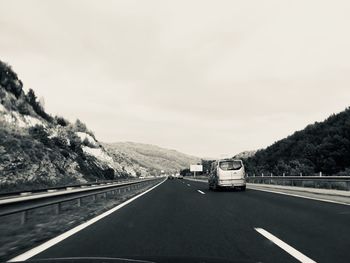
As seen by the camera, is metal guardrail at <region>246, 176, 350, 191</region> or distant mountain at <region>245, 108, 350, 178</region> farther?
distant mountain at <region>245, 108, 350, 178</region>

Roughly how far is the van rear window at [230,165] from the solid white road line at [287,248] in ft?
47.7

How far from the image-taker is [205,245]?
594cm

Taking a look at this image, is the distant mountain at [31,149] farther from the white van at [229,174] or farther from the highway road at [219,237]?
the highway road at [219,237]

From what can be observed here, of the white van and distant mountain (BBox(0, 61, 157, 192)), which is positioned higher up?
distant mountain (BBox(0, 61, 157, 192))

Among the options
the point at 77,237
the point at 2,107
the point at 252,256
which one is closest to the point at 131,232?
the point at 77,237

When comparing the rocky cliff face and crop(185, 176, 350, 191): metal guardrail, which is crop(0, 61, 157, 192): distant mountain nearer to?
the rocky cliff face

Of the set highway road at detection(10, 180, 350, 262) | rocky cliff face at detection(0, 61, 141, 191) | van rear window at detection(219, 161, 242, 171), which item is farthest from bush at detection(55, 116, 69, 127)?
highway road at detection(10, 180, 350, 262)

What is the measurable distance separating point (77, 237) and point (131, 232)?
102cm

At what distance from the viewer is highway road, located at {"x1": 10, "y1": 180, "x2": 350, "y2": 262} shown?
5.28 meters

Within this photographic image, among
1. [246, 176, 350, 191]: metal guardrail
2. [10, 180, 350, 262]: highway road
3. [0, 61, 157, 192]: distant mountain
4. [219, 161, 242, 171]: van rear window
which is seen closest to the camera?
[10, 180, 350, 262]: highway road

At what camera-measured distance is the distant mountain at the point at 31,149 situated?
109 ft

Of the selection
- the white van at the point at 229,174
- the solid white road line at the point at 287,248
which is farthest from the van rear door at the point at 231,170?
the solid white road line at the point at 287,248

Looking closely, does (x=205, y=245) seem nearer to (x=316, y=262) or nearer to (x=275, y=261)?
(x=275, y=261)

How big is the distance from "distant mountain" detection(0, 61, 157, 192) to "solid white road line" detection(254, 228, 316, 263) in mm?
24964
